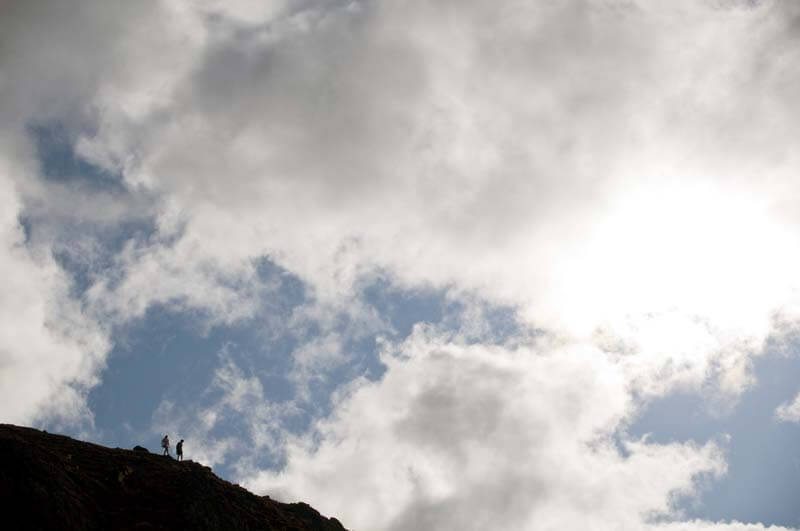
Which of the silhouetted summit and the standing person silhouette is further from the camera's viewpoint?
the standing person silhouette

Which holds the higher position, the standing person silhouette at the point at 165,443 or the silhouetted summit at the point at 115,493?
the standing person silhouette at the point at 165,443

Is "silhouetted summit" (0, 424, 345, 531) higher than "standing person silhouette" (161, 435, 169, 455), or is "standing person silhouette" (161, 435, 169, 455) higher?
"standing person silhouette" (161, 435, 169, 455)

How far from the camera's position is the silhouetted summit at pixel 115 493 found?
119 ft

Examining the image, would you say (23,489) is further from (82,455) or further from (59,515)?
(82,455)

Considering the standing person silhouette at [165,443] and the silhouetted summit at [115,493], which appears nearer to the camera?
the silhouetted summit at [115,493]

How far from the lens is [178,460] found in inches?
2218

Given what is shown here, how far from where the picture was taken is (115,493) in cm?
4316

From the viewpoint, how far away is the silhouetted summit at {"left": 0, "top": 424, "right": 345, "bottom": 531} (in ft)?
119

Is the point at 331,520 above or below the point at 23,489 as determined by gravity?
above

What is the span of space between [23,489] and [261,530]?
1811 cm

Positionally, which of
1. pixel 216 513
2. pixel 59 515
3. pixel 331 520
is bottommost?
pixel 59 515

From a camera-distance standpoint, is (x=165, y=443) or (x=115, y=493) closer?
(x=115, y=493)

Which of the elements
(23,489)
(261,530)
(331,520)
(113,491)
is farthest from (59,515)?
(331,520)

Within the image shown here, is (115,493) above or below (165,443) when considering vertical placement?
below
